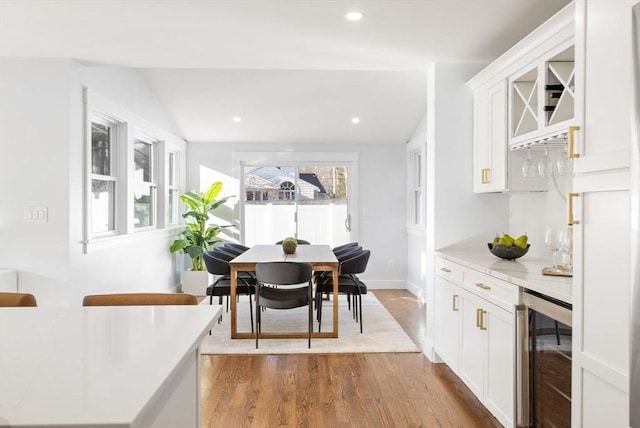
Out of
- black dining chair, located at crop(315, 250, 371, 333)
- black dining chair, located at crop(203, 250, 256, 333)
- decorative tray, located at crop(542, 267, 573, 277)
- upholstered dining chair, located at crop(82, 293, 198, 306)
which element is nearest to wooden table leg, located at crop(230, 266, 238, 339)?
black dining chair, located at crop(203, 250, 256, 333)

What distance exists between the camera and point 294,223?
7375 mm

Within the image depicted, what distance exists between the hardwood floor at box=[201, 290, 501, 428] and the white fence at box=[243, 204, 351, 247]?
11.3 feet

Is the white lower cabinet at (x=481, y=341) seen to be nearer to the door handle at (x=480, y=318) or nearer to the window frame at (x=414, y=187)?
the door handle at (x=480, y=318)

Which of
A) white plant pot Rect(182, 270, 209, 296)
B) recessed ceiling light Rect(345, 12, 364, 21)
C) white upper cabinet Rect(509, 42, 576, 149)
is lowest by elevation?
white plant pot Rect(182, 270, 209, 296)

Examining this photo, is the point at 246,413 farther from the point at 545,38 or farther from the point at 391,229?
the point at 391,229

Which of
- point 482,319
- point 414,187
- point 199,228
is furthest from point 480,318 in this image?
point 199,228

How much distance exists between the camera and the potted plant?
257 inches

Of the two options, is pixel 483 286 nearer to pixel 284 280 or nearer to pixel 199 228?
pixel 284 280

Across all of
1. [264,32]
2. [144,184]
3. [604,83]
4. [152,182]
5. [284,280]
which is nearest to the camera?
[604,83]

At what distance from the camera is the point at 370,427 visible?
2686mm

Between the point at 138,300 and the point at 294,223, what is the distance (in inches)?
214

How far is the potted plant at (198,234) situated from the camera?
6.54 meters

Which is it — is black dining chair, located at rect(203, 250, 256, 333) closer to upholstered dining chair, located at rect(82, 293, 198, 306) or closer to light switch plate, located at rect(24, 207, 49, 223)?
light switch plate, located at rect(24, 207, 49, 223)

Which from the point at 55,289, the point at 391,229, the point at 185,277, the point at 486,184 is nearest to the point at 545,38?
the point at 486,184
